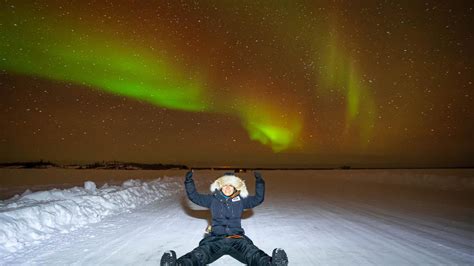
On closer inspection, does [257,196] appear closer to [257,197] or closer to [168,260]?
[257,197]

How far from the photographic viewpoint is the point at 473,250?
17.5 ft

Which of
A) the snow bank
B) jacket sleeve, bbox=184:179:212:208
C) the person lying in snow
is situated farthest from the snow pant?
the snow bank

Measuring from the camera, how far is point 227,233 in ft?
15.7

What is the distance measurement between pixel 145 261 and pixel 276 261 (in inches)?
82.5

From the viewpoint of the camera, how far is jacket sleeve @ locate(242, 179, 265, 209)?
5078 millimetres

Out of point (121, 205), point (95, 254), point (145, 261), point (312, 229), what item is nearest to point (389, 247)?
point (312, 229)

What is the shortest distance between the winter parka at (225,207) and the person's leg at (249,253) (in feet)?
1.13

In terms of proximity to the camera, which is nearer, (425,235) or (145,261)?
(145,261)

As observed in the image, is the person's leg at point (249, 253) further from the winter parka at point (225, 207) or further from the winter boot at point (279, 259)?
the winter parka at point (225, 207)

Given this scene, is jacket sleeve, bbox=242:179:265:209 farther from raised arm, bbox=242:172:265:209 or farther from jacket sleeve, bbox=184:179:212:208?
jacket sleeve, bbox=184:179:212:208

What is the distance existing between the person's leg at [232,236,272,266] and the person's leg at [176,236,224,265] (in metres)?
0.23

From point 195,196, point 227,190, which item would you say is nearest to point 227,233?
point 227,190

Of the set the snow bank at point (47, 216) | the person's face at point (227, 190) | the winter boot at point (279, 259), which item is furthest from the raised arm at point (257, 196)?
the snow bank at point (47, 216)

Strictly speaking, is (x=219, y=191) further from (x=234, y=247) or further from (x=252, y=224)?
(x=252, y=224)
